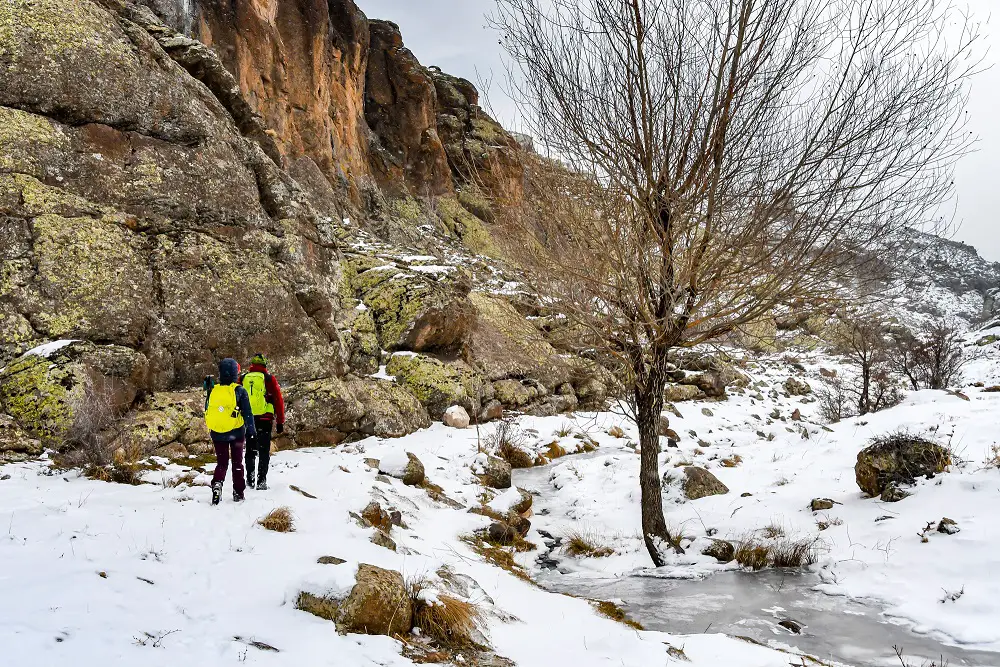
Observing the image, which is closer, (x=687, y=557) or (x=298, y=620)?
(x=298, y=620)

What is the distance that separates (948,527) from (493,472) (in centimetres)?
576

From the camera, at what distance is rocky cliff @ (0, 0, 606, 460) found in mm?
7188

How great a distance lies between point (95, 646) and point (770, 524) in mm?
6349

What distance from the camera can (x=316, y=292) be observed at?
1049cm

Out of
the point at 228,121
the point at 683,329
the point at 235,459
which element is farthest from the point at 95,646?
the point at 228,121

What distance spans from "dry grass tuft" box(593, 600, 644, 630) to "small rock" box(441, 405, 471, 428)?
6866mm

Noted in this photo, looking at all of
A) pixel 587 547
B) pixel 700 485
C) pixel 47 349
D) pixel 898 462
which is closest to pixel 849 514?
pixel 898 462

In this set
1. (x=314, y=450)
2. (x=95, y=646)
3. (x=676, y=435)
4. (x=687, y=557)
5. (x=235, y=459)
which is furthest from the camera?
(x=676, y=435)

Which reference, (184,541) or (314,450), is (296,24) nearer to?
(314,450)

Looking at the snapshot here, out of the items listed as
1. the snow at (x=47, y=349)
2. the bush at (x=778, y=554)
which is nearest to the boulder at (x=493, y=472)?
the bush at (x=778, y=554)

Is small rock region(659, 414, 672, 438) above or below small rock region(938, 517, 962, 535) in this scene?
above

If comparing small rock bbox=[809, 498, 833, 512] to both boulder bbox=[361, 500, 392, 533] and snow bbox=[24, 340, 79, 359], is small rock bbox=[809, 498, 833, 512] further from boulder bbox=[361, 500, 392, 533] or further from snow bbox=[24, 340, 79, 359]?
snow bbox=[24, 340, 79, 359]

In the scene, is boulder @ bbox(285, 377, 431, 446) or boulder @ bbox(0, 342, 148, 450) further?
boulder @ bbox(285, 377, 431, 446)

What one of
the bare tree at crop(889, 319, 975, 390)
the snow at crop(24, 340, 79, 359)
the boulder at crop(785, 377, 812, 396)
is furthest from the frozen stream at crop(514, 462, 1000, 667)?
the boulder at crop(785, 377, 812, 396)
